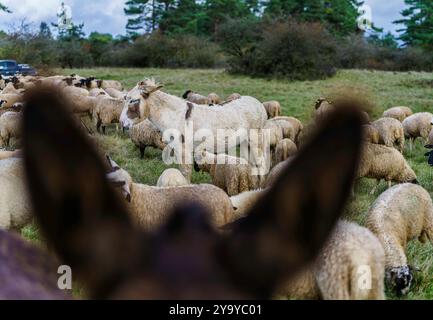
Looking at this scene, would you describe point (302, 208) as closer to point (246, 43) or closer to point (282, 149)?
point (282, 149)

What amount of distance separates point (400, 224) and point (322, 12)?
5250cm

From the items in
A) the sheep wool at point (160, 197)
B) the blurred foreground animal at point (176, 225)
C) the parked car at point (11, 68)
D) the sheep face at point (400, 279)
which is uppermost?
the blurred foreground animal at point (176, 225)

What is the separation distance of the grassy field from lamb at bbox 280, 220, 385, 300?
34 cm

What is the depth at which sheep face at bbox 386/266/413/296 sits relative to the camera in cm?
538

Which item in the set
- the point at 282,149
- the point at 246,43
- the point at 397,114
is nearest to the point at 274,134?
the point at 282,149

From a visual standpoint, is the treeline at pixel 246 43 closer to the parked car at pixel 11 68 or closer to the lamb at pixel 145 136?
the parked car at pixel 11 68

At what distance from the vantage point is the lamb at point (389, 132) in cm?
1389

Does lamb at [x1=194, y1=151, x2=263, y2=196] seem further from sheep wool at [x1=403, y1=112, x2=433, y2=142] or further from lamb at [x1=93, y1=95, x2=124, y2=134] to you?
sheep wool at [x1=403, y1=112, x2=433, y2=142]

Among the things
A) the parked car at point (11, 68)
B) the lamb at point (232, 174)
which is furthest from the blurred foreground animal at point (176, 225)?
the parked car at point (11, 68)

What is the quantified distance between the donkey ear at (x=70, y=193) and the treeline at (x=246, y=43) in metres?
34.6

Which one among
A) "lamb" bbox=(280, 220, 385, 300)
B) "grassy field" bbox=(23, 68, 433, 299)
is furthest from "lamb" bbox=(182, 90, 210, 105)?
"lamb" bbox=(280, 220, 385, 300)

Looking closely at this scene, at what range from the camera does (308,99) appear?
922 inches

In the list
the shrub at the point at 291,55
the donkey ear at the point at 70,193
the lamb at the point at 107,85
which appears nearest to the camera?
the donkey ear at the point at 70,193
